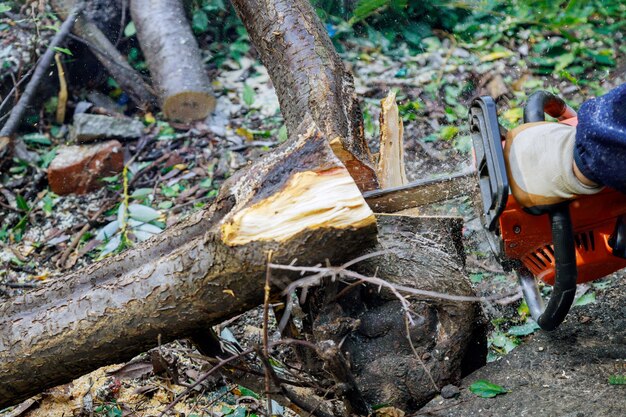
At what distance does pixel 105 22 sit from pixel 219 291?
371 cm

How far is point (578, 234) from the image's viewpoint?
7.23 feet

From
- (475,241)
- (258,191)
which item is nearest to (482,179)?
(258,191)

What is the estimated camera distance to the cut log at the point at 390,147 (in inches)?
105

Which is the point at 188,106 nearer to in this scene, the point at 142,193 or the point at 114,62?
the point at 114,62

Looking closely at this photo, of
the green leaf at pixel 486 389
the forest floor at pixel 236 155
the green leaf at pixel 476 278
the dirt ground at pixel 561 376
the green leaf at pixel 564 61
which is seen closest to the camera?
the dirt ground at pixel 561 376

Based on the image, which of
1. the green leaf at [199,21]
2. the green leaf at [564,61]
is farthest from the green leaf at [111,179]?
the green leaf at [564,61]

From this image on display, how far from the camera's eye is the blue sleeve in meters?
1.78

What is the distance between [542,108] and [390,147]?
0.74 meters

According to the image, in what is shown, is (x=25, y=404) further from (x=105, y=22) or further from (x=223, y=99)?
(x=105, y=22)

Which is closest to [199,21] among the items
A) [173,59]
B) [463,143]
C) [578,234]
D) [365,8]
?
[173,59]

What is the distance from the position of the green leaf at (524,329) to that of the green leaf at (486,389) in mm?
706

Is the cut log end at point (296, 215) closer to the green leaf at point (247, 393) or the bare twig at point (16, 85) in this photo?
the green leaf at point (247, 393)

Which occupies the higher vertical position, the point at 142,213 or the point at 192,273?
the point at 192,273

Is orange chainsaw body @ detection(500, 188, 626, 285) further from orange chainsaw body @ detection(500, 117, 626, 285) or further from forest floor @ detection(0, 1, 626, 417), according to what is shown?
forest floor @ detection(0, 1, 626, 417)
